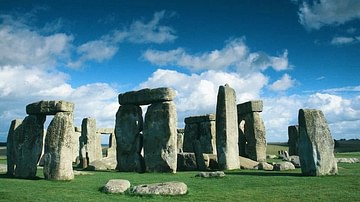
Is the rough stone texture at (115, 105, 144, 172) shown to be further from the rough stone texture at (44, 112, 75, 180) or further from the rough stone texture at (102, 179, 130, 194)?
the rough stone texture at (102, 179, 130, 194)

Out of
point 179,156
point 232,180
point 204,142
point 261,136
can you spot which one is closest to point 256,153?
point 261,136

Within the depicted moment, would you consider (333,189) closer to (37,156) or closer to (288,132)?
(37,156)

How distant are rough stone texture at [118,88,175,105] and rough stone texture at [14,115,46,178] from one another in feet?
16.6

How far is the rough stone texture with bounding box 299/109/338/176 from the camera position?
1211 centimetres

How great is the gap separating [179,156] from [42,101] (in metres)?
7.18

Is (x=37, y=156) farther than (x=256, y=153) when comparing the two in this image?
No

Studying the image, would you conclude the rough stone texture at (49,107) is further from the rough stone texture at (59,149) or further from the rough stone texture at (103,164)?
the rough stone texture at (103,164)

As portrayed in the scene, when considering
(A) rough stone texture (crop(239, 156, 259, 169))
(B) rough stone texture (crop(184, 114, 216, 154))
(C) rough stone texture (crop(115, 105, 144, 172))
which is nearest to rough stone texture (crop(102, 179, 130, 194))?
(C) rough stone texture (crop(115, 105, 144, 172))

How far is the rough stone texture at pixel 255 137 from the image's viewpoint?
2141cm

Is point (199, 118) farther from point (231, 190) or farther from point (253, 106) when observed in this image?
point (231, 190)

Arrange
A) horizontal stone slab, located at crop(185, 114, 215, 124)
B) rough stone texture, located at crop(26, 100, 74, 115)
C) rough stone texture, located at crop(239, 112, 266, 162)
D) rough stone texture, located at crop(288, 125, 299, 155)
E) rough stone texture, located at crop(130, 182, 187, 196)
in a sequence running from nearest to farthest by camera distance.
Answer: rough stone texture, located at crop(130, 182, 187, 196) < rough stone texture, located at crop(26, 100, 74, 115) < rough stone texture, located at crop(239, 112, 266, 162) < horizontal stone slab, located at crop(185, 114, 215, 124) < rough stone texture, located at crop(288, 125, 299, 155)

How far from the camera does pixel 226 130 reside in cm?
1634

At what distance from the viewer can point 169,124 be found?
1608 cm

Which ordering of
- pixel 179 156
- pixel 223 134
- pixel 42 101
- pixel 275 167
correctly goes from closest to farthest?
pixel 42 101, pixel 275 167, pixel 223 134, pixel 179 156
